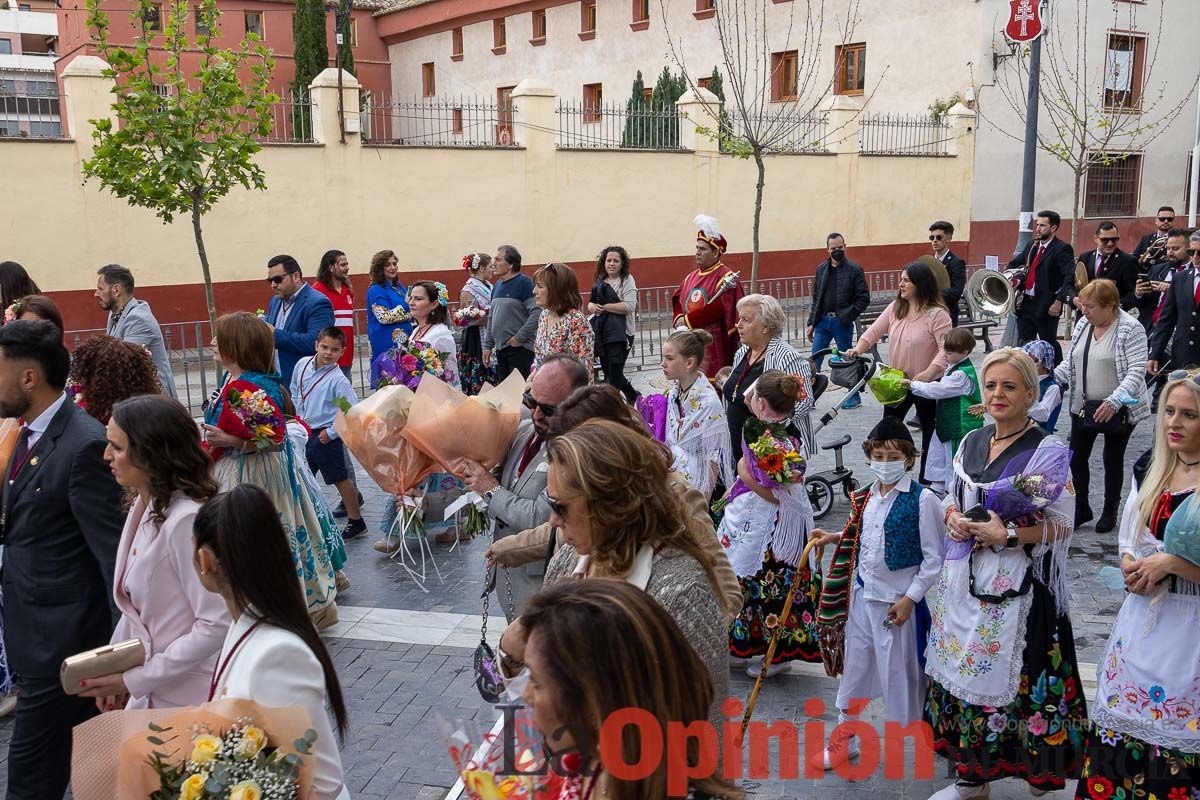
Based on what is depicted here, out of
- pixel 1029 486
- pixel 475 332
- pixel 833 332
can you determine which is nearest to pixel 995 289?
pixel 833 332

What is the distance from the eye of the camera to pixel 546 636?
2047mm

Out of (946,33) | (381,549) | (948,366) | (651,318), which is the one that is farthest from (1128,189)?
(381,549)

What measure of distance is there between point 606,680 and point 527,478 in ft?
7.83

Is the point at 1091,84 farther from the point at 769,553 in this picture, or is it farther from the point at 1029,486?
the point at 1029,486

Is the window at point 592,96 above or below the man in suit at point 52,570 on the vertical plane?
above

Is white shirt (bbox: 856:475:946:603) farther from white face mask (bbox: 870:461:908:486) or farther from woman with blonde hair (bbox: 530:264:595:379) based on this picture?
woman with blonde hair (bbox: 530:264:595:379)

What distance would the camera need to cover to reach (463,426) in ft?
15.6

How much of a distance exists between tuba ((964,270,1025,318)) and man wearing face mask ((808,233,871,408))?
126cm

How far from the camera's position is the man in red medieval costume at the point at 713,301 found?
9.07 meters

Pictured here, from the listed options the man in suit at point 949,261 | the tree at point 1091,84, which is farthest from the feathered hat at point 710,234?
the tree at point 1091,84

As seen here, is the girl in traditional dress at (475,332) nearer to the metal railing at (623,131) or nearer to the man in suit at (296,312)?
the man in suit at (296,312)

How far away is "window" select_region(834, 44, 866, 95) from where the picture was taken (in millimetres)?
27031

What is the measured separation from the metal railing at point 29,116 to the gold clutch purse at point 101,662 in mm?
15228

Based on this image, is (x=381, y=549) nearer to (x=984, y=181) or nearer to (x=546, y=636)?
(x=546, y=636)
